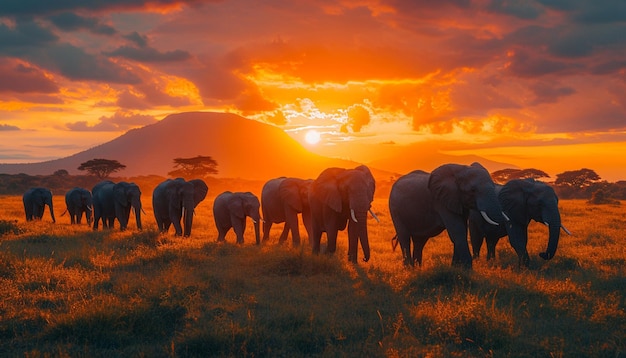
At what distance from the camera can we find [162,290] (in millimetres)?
10367

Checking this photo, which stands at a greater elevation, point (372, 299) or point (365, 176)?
point (365, 176)

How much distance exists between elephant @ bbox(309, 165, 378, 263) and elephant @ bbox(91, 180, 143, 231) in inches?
405

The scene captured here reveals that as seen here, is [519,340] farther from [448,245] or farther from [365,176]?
[448,245]

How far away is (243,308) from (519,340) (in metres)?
4.80

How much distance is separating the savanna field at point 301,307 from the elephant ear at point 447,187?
164cm

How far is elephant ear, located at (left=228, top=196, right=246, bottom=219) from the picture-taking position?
69.1 feet

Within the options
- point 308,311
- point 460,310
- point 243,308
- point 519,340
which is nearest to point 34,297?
point 243,308

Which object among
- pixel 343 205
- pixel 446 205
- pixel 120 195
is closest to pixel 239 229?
pixel 343 205

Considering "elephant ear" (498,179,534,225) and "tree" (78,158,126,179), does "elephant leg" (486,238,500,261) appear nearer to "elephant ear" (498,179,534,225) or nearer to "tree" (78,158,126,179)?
"elephant ear" (498,179,534,225)

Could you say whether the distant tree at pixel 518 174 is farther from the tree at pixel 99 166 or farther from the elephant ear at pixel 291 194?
the elephant ear at pixel 291 194

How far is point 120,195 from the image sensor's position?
971 inches

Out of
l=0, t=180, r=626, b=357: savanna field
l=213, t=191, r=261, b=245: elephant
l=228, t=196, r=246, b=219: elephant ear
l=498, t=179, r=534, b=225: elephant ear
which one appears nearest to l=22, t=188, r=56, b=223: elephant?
l=213, t=191, r=261, b=245: elephant

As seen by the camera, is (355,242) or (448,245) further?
(448,245)

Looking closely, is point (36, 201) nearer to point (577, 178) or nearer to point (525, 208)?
point (525, 208)
